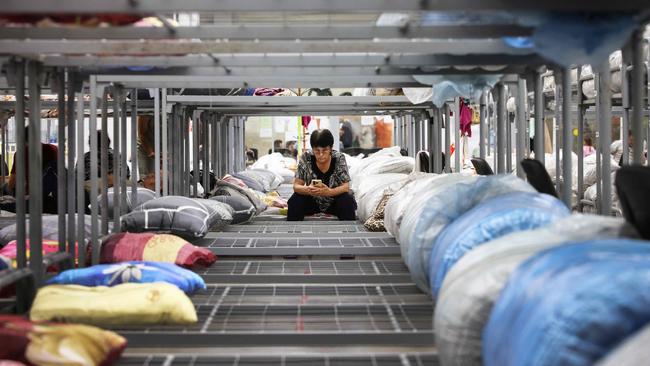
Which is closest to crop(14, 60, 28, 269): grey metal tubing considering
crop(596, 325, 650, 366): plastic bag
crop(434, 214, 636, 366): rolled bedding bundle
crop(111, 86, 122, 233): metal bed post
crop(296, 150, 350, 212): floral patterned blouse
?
crop(111, 86, 122, 233): metal bed post

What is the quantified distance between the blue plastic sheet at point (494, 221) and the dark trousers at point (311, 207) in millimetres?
4010

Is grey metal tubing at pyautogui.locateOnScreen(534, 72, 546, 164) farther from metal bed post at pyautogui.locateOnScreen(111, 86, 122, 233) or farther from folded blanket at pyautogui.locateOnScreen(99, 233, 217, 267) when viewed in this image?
metal bed post at pyautogui.locateOnScreen(111, 86, 122, 233)

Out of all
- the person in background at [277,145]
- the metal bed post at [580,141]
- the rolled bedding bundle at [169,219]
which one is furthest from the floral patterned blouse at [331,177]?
the person in background at [277,145]

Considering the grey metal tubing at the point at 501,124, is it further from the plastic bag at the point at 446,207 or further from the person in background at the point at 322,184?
the person in background at the point at 322,184

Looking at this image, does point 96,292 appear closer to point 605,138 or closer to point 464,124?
point 605,138

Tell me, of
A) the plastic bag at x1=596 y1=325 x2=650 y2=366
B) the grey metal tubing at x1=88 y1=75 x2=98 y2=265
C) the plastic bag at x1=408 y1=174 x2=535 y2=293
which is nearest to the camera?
the plastic bag at x1=596 y1=325 x2=650 y2=366

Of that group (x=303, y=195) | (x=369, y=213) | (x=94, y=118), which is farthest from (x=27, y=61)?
(x=303, y=195)

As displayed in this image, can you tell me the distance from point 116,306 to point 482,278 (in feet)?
4.39

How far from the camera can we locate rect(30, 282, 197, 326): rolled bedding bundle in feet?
8.41

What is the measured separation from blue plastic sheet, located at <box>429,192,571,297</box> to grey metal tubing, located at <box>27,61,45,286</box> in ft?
4.86

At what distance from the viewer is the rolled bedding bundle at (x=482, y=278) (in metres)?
1.71

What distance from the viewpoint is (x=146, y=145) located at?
8.55m

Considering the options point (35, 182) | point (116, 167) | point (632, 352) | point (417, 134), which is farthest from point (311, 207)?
point (632, 352)

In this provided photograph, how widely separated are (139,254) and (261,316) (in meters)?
1.04
